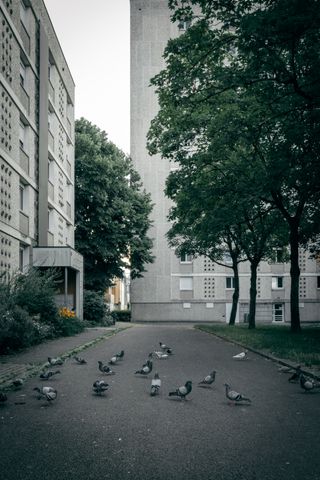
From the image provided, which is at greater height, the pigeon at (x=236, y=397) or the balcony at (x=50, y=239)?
the balcony at (x=50, y=239)

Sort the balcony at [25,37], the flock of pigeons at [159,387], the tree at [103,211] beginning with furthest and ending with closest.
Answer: the tree at [103,211] → the balcony at [25,37] → the flock of pigeons at [159,387]

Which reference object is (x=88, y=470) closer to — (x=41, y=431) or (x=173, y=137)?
(x=41, y=431)

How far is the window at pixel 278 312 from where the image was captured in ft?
175

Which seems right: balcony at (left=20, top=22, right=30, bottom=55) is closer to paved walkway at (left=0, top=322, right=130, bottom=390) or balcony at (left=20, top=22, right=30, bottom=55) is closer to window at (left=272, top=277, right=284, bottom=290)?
paved walkway at (left=0, top=322, right=130, bottom=390)

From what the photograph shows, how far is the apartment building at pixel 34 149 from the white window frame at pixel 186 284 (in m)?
21.1

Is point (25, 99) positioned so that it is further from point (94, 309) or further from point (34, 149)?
point (94, 309)

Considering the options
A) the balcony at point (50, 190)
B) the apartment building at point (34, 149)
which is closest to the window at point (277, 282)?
the apartment building at point (34, 149)

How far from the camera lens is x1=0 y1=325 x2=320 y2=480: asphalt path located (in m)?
4.42

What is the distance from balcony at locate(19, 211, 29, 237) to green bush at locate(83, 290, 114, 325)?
1057cm

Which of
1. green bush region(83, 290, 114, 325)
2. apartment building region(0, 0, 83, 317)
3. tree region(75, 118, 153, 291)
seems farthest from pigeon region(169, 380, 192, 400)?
tree region(75, 118, 153, 291)

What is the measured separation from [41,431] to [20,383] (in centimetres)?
298

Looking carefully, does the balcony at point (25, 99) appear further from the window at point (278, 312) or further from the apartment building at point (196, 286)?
the window at point (278, 312)

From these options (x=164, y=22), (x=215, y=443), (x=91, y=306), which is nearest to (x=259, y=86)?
(x=215, y=443)

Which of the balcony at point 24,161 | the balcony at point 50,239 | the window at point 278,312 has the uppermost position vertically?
the balcony at point 24,161
